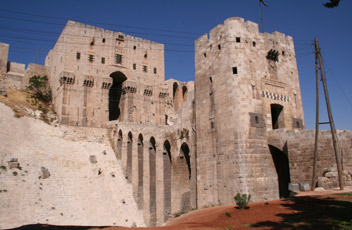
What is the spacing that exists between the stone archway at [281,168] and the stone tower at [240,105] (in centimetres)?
99

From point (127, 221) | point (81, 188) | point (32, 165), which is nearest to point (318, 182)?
point (127, 221)

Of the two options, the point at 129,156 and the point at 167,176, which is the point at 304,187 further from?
the point at 129,156

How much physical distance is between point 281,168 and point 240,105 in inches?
190

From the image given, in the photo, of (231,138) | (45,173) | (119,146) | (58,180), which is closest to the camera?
(231,138)

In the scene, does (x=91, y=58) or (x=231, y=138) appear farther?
(x=91, y=58)

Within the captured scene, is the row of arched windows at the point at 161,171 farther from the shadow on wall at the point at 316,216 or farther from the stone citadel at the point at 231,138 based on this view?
the shadow on wall at the point at 316,216

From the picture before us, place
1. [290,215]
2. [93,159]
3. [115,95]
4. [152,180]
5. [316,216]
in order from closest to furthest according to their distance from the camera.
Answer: [316,216] → [290,215] → [152,180] → [93,159] → [115,95]


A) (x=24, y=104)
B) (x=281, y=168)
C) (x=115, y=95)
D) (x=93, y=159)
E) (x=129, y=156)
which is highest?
(x=115, y=95)

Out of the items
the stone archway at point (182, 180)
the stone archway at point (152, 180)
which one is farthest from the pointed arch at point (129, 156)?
the stone archway at point (182, 180)

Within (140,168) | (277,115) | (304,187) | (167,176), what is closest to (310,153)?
(304,187)

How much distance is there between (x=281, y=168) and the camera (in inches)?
733

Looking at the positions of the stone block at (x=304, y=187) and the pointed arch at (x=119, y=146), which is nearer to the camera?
the stone block at (x=304, y=187)

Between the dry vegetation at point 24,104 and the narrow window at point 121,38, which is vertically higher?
the narrow window at point 121,38

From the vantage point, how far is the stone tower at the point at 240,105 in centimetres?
1683
